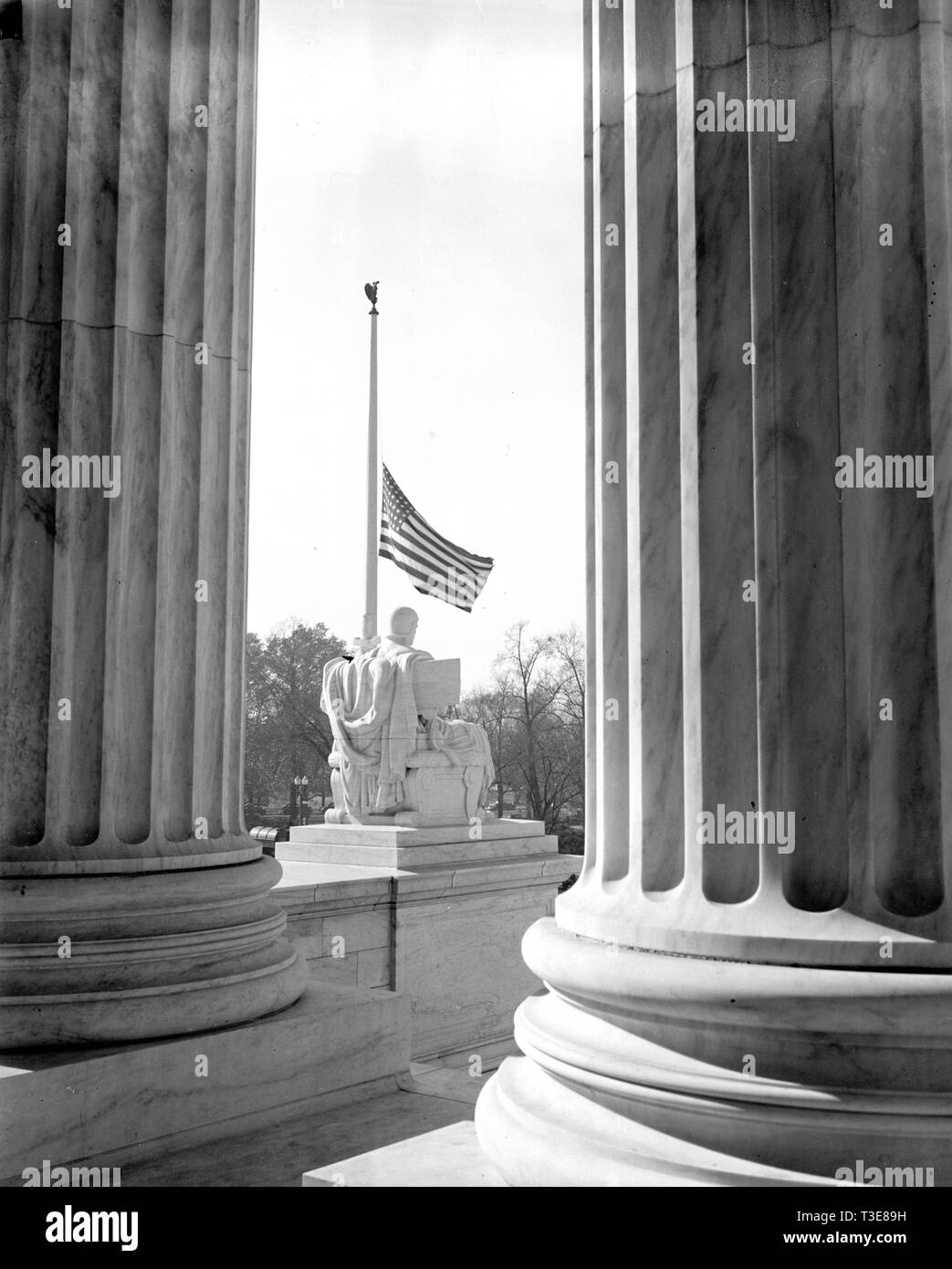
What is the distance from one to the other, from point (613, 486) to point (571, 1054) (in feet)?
10.4

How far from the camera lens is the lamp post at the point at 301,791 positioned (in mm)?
92500

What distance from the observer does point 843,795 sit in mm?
5754

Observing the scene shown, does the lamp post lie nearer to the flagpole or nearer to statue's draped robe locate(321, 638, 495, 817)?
the flagpole

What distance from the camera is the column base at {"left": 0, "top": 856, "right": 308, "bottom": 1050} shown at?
370 inches

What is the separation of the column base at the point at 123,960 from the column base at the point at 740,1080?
174 inches

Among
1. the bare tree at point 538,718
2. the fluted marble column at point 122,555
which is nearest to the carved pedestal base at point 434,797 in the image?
the fluted marble column at point 122,555

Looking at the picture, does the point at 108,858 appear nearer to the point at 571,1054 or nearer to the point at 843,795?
the point at 571,1054

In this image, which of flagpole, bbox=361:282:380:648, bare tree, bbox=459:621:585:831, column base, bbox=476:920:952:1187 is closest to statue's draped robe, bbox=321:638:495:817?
flagpole, bbox=361:282:380:648

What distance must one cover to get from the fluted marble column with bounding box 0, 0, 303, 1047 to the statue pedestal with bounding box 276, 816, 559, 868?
14869 millimetres

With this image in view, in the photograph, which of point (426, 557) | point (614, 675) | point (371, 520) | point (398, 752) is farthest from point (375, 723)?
point (614, 675)

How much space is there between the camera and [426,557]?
39531 mm

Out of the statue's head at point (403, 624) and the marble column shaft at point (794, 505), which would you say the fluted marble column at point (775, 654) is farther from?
the statue's head at point (403, 624)

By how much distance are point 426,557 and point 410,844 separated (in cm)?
1491

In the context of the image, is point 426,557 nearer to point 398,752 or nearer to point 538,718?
point 398,752
